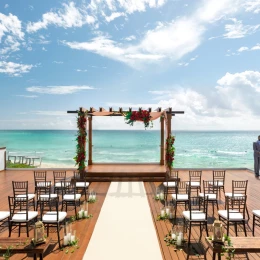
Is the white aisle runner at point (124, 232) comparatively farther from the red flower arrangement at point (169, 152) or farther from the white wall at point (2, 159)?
the white wall at point (2, 159)

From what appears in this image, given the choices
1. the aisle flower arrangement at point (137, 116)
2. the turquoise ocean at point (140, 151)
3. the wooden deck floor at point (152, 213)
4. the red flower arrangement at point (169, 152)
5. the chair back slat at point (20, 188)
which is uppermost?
the aisle flower arrangement at point (137, 116)

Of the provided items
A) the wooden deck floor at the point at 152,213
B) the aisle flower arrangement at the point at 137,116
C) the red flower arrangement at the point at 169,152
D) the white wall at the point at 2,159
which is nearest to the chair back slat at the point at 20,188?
the wooden deck floor at the point at 152,213

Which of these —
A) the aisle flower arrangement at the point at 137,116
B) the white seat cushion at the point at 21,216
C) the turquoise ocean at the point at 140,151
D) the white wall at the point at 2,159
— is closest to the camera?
the white seat cushion at the point at 21,216

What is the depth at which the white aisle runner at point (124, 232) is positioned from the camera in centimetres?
499

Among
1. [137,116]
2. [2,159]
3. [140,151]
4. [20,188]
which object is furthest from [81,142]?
[140,151]

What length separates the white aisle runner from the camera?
4.99m

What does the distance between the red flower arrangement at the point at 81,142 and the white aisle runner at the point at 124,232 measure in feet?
9.84

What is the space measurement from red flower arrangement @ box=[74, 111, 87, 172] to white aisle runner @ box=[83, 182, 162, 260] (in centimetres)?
300

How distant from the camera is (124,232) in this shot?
607 cm

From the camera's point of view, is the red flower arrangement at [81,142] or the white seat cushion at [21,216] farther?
the red flower arrangement at [81,142]

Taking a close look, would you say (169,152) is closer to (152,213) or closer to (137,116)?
(137,116)

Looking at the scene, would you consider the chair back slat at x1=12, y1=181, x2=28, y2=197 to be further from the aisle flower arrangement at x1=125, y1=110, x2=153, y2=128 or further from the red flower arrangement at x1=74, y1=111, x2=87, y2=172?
the aisle flower arrangement at x1=125, y1=110, x2=153, y2=128

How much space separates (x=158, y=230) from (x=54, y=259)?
101 inches

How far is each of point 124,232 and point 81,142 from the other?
651 centimetres
